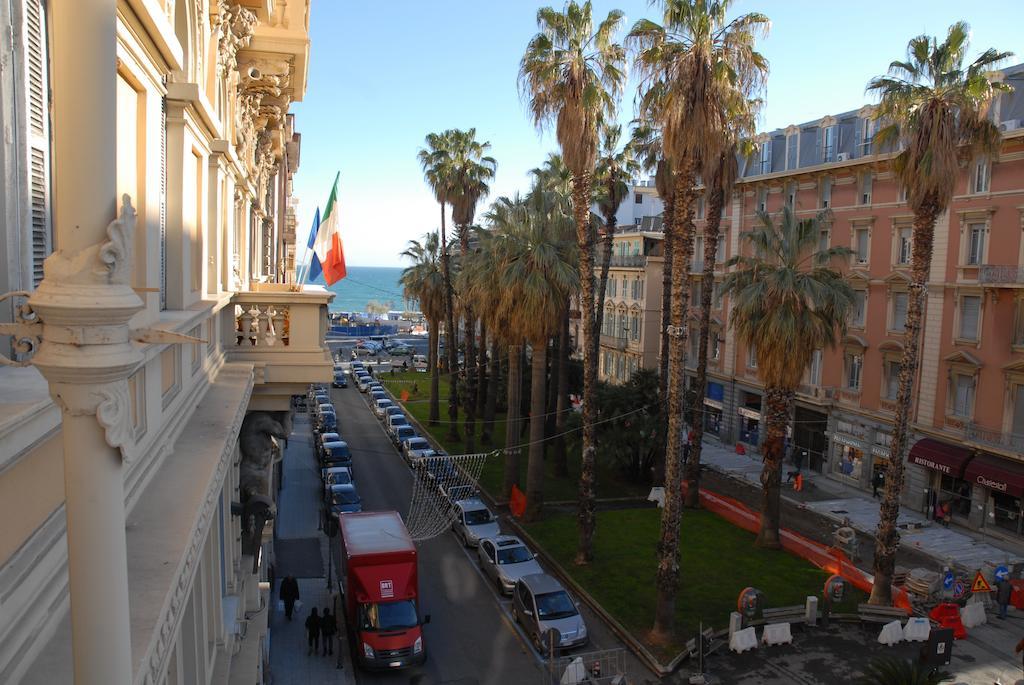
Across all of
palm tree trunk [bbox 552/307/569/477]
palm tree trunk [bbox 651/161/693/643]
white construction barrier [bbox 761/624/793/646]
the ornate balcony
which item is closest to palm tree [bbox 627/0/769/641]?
palm tree trunk [bbox 651/161/693/643]

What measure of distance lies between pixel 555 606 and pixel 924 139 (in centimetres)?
1514

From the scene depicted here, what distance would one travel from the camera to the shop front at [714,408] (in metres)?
44.8

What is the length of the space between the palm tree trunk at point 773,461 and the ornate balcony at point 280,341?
1788 cm

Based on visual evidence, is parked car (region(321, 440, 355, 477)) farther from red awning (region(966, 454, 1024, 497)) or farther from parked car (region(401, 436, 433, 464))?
red awning (region(966, 454, 1024, 497))

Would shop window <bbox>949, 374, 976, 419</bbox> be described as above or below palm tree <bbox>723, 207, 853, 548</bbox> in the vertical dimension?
below

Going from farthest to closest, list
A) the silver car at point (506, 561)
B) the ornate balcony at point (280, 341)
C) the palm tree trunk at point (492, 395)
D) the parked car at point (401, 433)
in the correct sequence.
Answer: the parked car at point (401, 433), the palm tree trunk at point (492, 395), the silver car at point (506, 561), the ornate balcony at point (280, 341)

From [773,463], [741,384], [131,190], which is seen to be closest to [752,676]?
[773,463]

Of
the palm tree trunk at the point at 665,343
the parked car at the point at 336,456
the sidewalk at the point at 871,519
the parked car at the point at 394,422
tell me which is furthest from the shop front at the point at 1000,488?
the parked car at the point at 394,422

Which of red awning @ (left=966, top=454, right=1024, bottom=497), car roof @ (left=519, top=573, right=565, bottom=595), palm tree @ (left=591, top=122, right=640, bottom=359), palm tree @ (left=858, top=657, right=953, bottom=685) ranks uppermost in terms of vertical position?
palm tree @ (left=591, top=122, right=640, bottom=359)

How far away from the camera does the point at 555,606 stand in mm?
19484

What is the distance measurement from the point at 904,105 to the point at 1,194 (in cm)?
2175

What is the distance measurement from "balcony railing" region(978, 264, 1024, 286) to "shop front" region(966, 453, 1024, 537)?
622cm

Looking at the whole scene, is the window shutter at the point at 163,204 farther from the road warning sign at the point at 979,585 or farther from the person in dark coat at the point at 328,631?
the road warning sign at the point at 979,585

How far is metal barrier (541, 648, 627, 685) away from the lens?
54.3 feet
